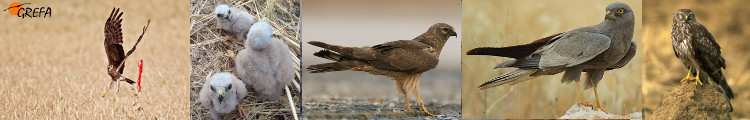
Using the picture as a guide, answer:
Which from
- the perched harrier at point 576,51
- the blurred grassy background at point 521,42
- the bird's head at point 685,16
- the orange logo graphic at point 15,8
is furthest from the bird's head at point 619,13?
the orange logo graphic at point 15,8

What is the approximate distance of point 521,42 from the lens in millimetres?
6363

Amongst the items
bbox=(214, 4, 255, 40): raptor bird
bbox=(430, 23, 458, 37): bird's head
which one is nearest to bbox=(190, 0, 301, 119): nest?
bbox=(214, 4, 255, 40): raptor bird

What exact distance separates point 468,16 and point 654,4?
1.53 metres

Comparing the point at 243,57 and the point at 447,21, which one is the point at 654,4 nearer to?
the point at 447,21

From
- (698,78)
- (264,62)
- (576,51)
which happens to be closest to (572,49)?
(576,51)

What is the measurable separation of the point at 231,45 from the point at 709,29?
145 inches

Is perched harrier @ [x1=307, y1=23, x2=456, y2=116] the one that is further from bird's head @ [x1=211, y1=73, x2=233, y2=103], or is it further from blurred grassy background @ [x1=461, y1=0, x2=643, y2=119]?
bird's head @ [x1=211, y1=73, x2=233, y2=103]

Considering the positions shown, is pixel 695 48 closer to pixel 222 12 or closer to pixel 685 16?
pixel 685 16

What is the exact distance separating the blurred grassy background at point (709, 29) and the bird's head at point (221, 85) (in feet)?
10.6

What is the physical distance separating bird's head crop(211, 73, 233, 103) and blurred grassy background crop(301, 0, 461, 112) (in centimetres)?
61

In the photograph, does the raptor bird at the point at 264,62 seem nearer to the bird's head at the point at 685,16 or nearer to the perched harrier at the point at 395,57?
the perched harrier at the point at 395,57

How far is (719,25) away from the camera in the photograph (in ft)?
21.9

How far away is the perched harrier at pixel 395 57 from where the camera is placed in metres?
5.92

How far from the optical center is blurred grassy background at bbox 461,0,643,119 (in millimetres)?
6309
